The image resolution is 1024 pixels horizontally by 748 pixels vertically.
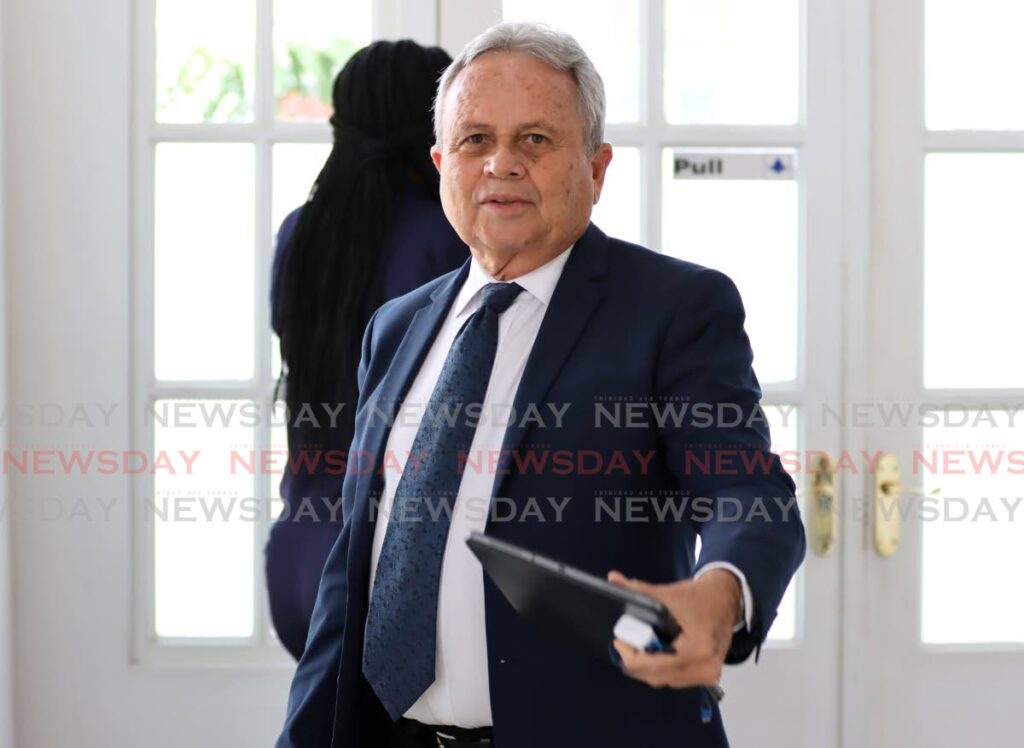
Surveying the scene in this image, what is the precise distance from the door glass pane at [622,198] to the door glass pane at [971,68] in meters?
0.57

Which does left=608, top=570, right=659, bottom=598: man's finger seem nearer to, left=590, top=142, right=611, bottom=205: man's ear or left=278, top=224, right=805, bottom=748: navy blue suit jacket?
left=278, top=224, right=805, bottom=748: navy blue suit jacket

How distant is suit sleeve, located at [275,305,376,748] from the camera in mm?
1323

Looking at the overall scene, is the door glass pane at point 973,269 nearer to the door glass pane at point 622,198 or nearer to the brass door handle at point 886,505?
the brass door handle at point 886,505

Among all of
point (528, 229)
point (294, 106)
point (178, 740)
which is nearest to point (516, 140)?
point (528, 229)

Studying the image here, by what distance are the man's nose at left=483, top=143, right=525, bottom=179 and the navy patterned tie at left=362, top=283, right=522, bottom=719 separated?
0.13 meters

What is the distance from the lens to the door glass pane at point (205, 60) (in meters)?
2.08

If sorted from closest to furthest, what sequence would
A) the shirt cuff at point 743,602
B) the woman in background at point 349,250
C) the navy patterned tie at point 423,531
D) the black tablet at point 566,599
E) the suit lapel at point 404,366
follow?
the black tablet at point 566,599, the shirt cuff at point 743,602, the navy patterned tie at point 423,531, the suit lapel at point 404,366, the woman in background at point 349,250

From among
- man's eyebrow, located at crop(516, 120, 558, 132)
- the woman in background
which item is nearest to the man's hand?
man's eyebrow, located at crop(516, 120, 558, 132)

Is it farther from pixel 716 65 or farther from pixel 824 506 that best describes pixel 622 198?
pixel 824 506

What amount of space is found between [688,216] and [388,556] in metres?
1.05

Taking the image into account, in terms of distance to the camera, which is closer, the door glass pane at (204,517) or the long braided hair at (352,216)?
the long braided hair at (352,216)

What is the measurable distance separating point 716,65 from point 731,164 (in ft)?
0.62

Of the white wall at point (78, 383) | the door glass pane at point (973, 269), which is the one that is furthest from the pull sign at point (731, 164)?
the white wall at point (78, 383)

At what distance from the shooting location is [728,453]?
1.11 m
